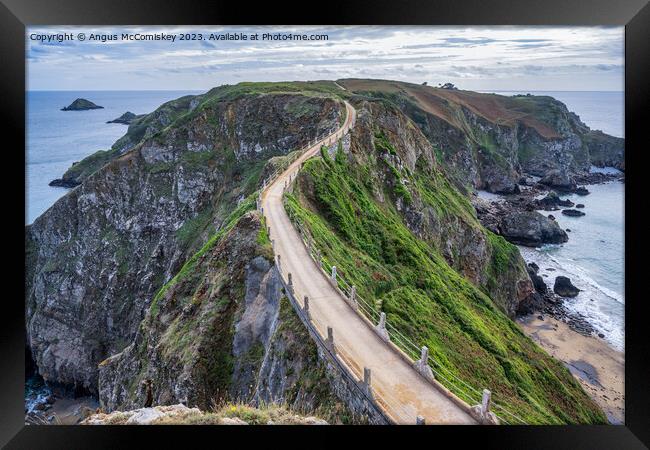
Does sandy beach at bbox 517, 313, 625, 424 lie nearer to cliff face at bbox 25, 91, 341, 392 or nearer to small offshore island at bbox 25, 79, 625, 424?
small offshore island at bbox 25, 79, 625, 424

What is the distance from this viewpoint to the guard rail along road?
40.9 feet

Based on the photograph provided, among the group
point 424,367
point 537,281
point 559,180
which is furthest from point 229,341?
point 559,180

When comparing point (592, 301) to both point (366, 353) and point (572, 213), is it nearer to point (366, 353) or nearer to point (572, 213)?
point (572, 213)

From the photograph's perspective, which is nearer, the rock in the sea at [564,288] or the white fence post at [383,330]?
the white fence post at [383,330]

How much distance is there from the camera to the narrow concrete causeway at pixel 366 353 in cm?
1248

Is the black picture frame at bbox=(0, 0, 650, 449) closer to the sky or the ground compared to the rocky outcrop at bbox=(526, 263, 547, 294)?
closer to the sky

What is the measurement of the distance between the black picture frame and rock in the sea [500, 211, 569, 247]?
5877 cm

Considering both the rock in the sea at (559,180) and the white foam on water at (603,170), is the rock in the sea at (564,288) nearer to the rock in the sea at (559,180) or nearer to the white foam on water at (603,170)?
the rock in the sea at (559,180)

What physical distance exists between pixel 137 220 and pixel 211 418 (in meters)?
47.8

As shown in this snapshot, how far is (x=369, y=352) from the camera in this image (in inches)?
574

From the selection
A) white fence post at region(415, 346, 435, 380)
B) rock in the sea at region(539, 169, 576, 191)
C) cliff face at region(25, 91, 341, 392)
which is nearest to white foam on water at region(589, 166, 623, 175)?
rock in the sea at region(539, 169, 576, 191)
